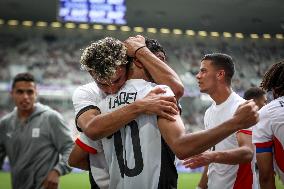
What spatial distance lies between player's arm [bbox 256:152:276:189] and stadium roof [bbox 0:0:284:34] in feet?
47.8

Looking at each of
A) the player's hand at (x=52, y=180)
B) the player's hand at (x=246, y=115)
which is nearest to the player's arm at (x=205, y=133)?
the player's hand at (x=246, y=115)

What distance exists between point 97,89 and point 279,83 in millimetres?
1366

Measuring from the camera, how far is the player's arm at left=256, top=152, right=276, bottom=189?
2.65 metres

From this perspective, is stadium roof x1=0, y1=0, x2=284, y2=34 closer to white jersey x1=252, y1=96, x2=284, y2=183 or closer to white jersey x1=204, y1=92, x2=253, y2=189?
white jersey x1=204, y1=92, x2=253, y2=189

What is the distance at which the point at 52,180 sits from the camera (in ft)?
12.3

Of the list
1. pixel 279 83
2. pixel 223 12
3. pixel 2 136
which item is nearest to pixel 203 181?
pixel 279 83

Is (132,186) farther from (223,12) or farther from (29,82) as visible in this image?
(223,12)

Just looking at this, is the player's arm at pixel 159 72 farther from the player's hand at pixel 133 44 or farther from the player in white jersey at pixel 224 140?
the player in white jersey at pixel 224 140

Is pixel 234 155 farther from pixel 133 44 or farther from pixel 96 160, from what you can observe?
pixel 133 44

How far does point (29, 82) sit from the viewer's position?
173 inches

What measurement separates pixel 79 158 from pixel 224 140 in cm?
146

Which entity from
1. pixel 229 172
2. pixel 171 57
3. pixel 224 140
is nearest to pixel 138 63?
pixel 224 140

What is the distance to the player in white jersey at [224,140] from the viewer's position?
9.05 feet

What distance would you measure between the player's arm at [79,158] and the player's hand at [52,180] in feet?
5.35
